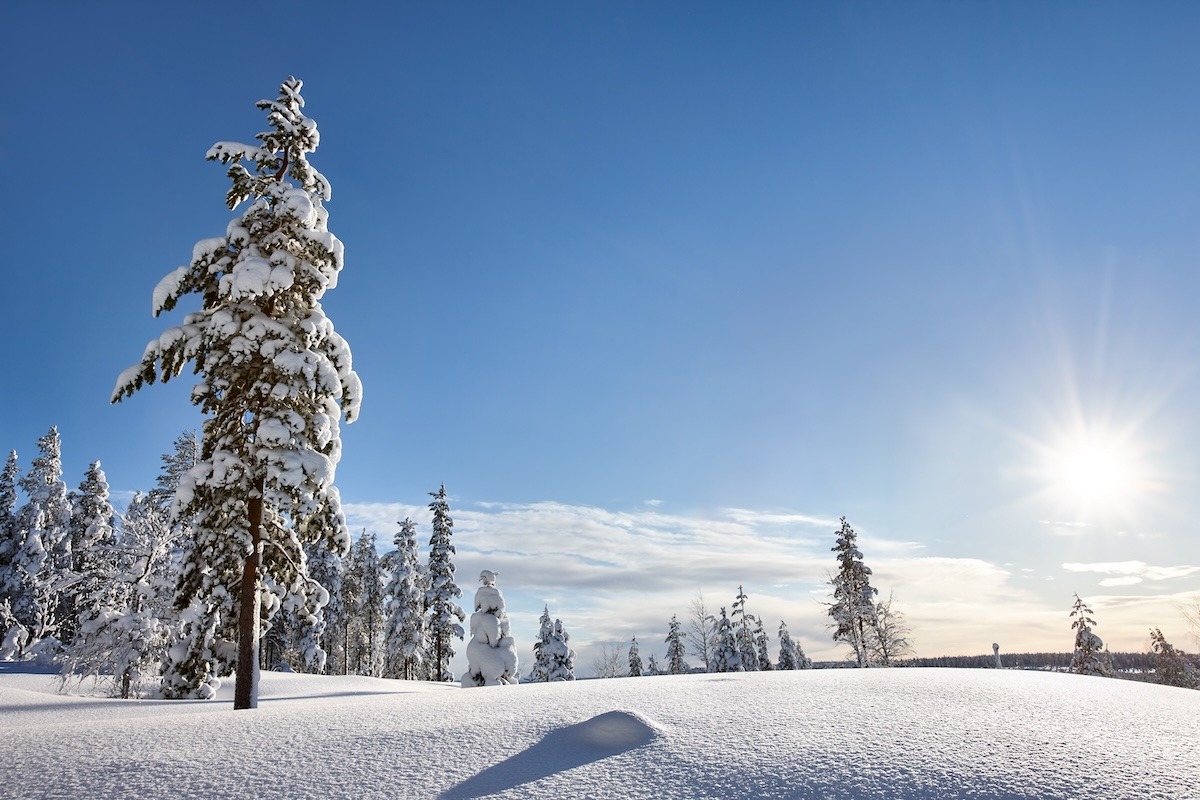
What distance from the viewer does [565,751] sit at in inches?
224

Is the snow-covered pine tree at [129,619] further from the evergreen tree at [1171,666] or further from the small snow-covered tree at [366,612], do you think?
the evergreen tree at [1171,666]

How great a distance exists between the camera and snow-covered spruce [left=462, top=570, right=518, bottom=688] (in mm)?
28203

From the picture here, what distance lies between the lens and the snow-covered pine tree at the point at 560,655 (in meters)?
54.7

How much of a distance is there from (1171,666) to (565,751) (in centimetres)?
6055

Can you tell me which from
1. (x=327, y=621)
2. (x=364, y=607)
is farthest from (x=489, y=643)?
(x=364, y=607)

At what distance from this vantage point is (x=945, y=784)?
476 cm

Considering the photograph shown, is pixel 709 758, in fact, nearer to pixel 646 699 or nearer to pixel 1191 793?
pixel 646 699

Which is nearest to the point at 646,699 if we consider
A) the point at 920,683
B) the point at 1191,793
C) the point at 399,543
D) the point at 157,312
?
the point at 920,683

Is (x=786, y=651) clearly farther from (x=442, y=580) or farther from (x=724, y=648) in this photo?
(x=442, y=580)

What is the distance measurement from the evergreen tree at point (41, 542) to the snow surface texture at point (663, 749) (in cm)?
5170

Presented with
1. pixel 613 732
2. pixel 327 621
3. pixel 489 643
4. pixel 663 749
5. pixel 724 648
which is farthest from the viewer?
pixel 327 621

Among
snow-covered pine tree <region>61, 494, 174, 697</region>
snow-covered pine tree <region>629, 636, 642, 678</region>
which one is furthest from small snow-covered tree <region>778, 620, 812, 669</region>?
snow-covered pine tree <region>61, 494, 174, 697</region>

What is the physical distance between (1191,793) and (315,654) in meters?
56.5

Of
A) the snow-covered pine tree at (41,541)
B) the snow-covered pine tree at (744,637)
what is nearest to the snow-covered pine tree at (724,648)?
the snow-covered pine tree at (744,637)
